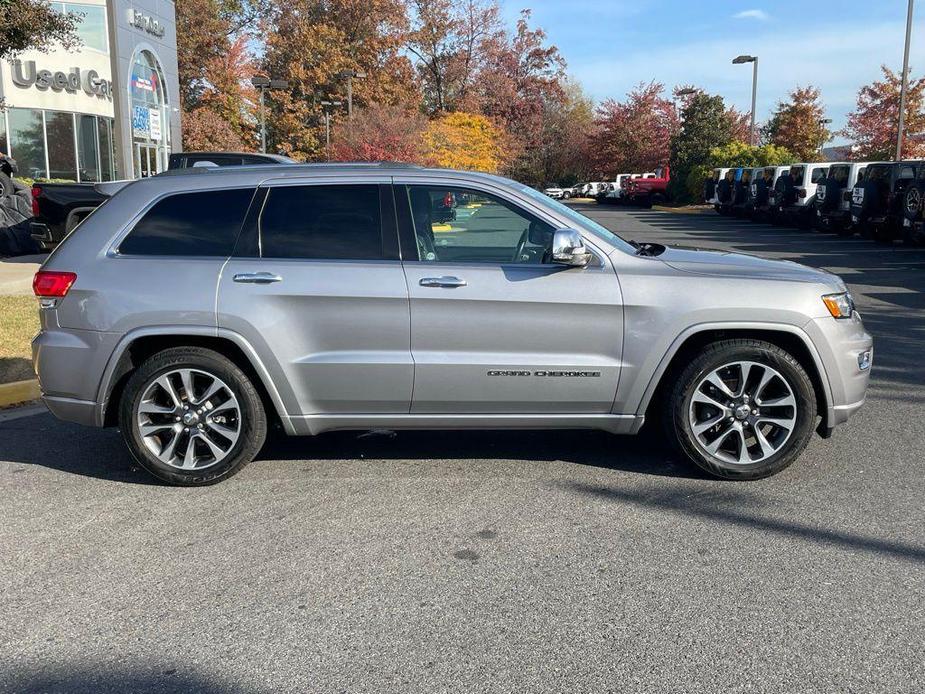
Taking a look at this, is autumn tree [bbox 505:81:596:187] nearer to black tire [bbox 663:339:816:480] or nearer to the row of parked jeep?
the row of parked jeep

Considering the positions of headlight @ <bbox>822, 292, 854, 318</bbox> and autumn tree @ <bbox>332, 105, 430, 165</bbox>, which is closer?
headlight @ <bbox>822, 292, 854, 318</bbox>

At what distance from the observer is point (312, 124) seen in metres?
52.7

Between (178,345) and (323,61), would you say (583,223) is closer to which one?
(178,345)

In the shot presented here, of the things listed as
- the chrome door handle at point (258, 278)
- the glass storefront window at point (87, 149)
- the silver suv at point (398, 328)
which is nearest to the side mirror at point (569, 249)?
the silver suv at point (398, 328)

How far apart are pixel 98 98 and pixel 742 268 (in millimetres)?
30550

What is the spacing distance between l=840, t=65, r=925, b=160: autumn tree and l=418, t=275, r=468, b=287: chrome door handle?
1737 inches

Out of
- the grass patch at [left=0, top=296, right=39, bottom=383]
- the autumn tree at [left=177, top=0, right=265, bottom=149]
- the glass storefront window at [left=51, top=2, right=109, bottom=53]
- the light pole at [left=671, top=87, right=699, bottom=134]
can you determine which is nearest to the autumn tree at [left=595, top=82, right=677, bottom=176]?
the light pole at [left=671, top=87, right=699, bottom=134]

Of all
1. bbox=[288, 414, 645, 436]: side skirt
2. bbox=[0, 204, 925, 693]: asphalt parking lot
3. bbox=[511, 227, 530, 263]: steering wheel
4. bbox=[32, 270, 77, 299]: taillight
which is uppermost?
bbox=[511, 227, 530, 263]: steering wheel

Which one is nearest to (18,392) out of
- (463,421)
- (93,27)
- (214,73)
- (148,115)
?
(463,421)

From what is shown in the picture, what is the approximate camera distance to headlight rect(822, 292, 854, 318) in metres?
5.03

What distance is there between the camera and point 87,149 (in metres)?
30.6

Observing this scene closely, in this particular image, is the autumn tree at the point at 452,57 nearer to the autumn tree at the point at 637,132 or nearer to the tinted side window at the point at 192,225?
the autumn tree at the point at 637,132

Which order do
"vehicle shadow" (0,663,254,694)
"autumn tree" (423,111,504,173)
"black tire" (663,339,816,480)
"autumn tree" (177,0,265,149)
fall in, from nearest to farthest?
1. "vehicle shadow" (0,663,254,694)
2. "black tire" (663,339,816,480)
3. "autumn tree" (423,111,504,173)
4. "autumn tree" (177,0,265,149)

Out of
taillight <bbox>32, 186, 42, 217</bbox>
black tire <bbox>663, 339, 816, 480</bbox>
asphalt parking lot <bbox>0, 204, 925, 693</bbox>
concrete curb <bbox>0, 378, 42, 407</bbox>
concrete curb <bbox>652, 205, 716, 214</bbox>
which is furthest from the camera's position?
concrete curb <bbox>652, 205, 716, 214</bbox>
